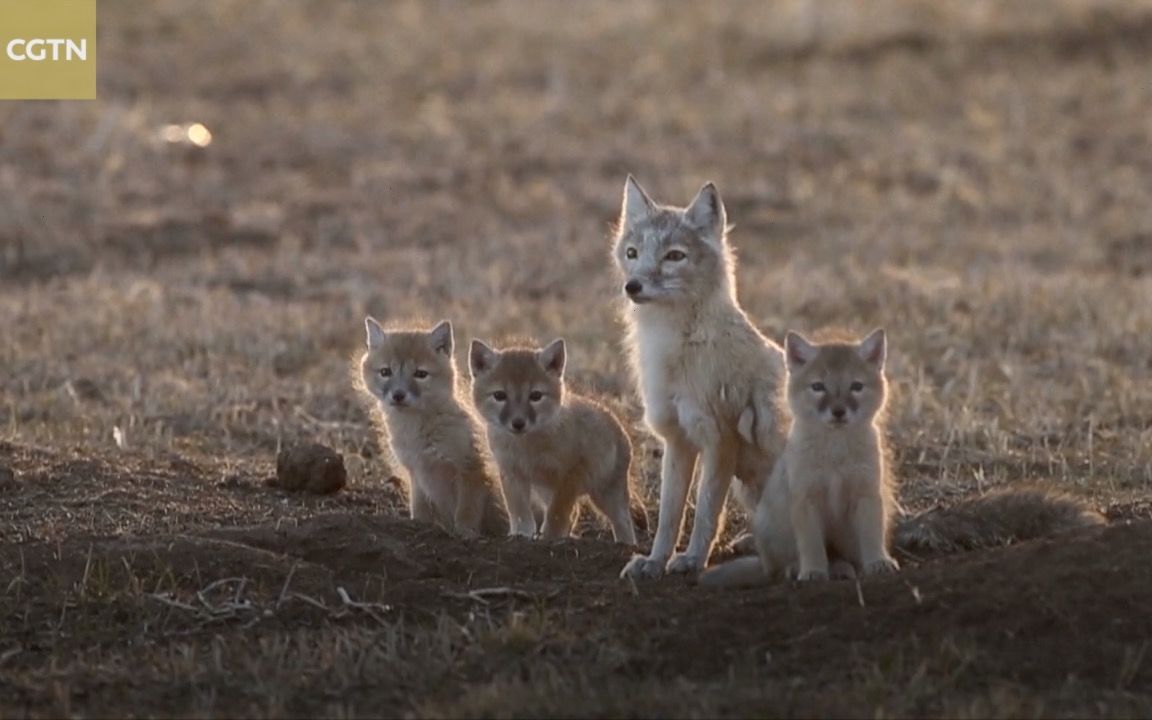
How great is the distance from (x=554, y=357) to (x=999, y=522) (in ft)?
7.44

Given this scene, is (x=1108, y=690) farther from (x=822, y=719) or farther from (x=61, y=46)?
(x=61, y=46)

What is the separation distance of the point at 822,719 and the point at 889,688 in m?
0.36

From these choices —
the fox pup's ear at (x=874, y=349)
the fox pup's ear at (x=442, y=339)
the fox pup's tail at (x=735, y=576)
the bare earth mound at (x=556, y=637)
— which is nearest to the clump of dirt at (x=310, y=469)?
the fox pup's ear at (x=442, y=339)

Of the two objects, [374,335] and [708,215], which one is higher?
[708,215]

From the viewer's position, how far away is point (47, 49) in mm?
27047

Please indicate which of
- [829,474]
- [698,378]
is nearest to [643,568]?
[698,378]

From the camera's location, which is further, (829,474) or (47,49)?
(47,49)

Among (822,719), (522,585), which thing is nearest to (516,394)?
(522,585)

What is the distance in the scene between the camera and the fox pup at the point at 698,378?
29.3 feet

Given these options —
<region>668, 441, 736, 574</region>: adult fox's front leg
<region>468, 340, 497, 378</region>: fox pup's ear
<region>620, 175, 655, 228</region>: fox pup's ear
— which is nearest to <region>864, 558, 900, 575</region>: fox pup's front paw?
<region>668, 441, 736, 574</region>: adult fox's front leg

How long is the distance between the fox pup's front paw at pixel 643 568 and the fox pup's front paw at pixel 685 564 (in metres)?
0.05

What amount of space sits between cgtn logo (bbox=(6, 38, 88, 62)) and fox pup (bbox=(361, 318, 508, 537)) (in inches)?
677

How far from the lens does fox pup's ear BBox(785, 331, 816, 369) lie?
8.26m

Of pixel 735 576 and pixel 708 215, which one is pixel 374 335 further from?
pixel 735 576
